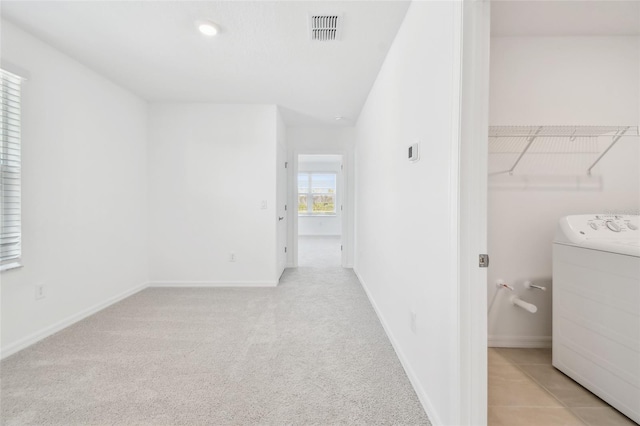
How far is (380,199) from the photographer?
8.75 ft

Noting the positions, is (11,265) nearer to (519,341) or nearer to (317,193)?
(519,341)

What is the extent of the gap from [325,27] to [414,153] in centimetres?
117

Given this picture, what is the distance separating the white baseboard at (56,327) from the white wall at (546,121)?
3.61 metres

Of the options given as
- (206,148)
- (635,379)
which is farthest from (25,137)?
(635,379)

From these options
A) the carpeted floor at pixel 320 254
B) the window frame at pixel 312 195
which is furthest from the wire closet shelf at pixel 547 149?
the window frame at pixel 312 195

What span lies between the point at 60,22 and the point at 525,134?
11.7 ft

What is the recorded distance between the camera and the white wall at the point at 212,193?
12.2ft

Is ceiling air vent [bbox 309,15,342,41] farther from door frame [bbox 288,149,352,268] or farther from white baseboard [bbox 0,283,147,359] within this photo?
white baseboard [bbox 0,283,147,359]

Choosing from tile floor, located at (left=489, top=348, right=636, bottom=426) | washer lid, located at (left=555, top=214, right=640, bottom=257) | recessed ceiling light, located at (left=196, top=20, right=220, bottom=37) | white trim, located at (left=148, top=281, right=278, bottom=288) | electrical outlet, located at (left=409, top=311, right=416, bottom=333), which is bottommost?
tile floor, located at (left=489, top=348, right=636, bottom=426)

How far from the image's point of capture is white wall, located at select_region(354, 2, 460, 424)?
124cm

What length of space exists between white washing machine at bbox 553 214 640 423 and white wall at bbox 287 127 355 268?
314cm

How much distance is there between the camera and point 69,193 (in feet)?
8.39

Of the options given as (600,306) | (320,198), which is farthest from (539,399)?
(320,198)

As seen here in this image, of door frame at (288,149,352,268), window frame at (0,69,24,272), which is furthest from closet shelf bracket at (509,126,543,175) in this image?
window frame at (0,69,24,272)
